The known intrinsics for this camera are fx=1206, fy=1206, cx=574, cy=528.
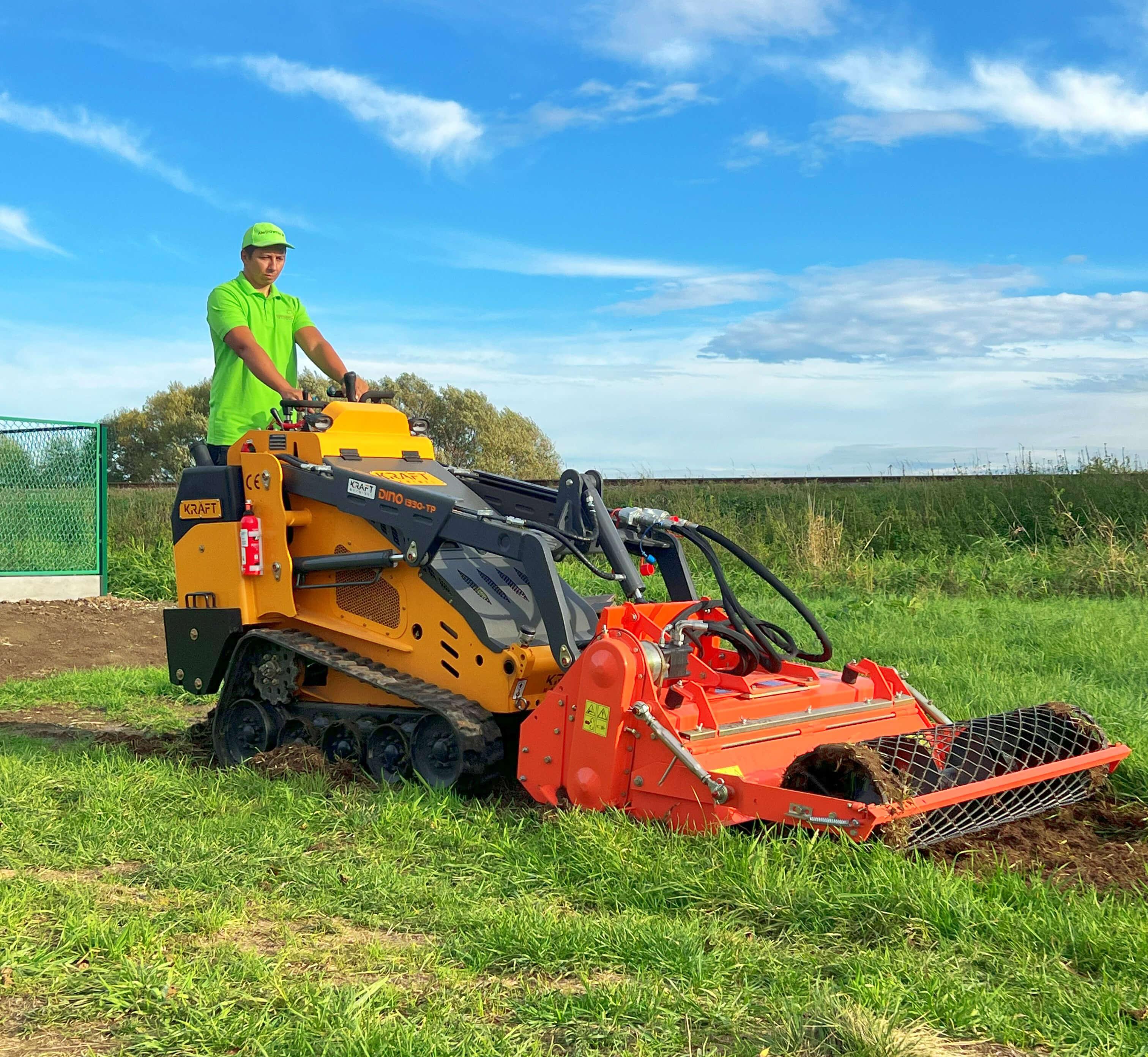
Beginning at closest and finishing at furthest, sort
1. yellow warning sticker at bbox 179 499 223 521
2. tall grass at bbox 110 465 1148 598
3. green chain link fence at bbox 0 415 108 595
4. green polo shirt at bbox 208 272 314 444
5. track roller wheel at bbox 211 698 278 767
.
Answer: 1. track roller wheel at bbox 211 698 278 767
2. yellow warning sticker at bbox 179 499 223 521
3. green polo shirt at bbox 208 272 314 444
4. tall grass at bbox 110 465 1148 598
5. green chain link fence at bbox 0 415 108 595

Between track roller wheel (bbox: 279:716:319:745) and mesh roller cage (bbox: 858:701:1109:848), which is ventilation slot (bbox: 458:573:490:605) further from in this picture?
mesh roller cage (bbox: 858:701:1109:848)

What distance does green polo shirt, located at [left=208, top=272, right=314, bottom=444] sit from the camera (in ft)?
23.2

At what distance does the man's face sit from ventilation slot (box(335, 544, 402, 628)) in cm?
194

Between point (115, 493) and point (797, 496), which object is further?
point (115, 493)

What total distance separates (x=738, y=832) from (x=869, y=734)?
1.23 m

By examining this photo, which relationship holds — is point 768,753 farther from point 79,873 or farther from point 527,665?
point 79,873

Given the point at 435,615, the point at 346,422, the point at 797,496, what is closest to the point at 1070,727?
the point at 435,615

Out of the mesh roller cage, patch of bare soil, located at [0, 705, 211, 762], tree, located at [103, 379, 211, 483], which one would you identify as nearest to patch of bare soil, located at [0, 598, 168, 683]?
patch of bare soil, located at [0, 705, 211, 762]

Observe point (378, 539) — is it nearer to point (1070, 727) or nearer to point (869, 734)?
point (869, 734)

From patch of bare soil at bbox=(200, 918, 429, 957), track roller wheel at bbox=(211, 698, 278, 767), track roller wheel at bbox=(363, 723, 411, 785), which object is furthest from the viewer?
track roller wheel at bbox=(211, 698, 278, 767)

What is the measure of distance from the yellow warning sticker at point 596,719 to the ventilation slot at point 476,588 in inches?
40.0

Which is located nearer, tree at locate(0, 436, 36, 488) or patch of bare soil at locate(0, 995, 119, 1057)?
patch of bare soil at locate(0, 995, 119, 1057)

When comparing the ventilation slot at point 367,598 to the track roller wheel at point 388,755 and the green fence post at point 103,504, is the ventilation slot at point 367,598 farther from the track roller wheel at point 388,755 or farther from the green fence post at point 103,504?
the green fence post at point 103,504

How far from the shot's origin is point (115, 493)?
20.9 m
